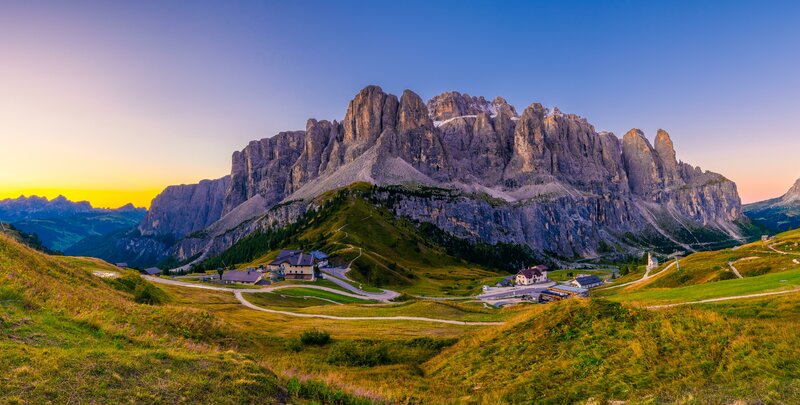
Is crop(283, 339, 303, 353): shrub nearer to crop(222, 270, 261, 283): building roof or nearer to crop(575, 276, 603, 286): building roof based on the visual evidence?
crop(222, 270, 261, 283): building roof

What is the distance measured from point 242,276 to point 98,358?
4047 inches

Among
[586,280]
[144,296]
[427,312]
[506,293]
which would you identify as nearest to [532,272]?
[586,280]

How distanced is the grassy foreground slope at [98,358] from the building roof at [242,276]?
84118 millimetres

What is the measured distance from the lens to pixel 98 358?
13.8 metres

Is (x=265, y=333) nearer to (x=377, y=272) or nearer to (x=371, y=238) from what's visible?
(x=377, y=272)

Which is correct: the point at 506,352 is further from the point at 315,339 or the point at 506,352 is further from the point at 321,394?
the point at 315,339

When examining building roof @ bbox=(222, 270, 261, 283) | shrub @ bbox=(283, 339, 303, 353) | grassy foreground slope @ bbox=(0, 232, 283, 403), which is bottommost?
building roof @ bbox=(222, 270, 261, 283)

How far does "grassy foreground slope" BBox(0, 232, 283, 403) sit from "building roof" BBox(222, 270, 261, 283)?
84118 mm

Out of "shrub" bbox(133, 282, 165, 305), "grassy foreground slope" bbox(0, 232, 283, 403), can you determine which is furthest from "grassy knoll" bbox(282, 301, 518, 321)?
"grassy foreground slope" bbox(0, 232, 283, 403)

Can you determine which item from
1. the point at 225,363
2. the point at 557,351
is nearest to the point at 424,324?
the point at 557,351

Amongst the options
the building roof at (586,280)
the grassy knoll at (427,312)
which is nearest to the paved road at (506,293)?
the building roof at (586,280)

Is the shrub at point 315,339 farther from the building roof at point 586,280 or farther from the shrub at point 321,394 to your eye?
the building roof at point 586,280

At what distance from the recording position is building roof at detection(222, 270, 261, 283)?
10697 centimetres

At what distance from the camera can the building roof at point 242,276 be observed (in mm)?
106975
